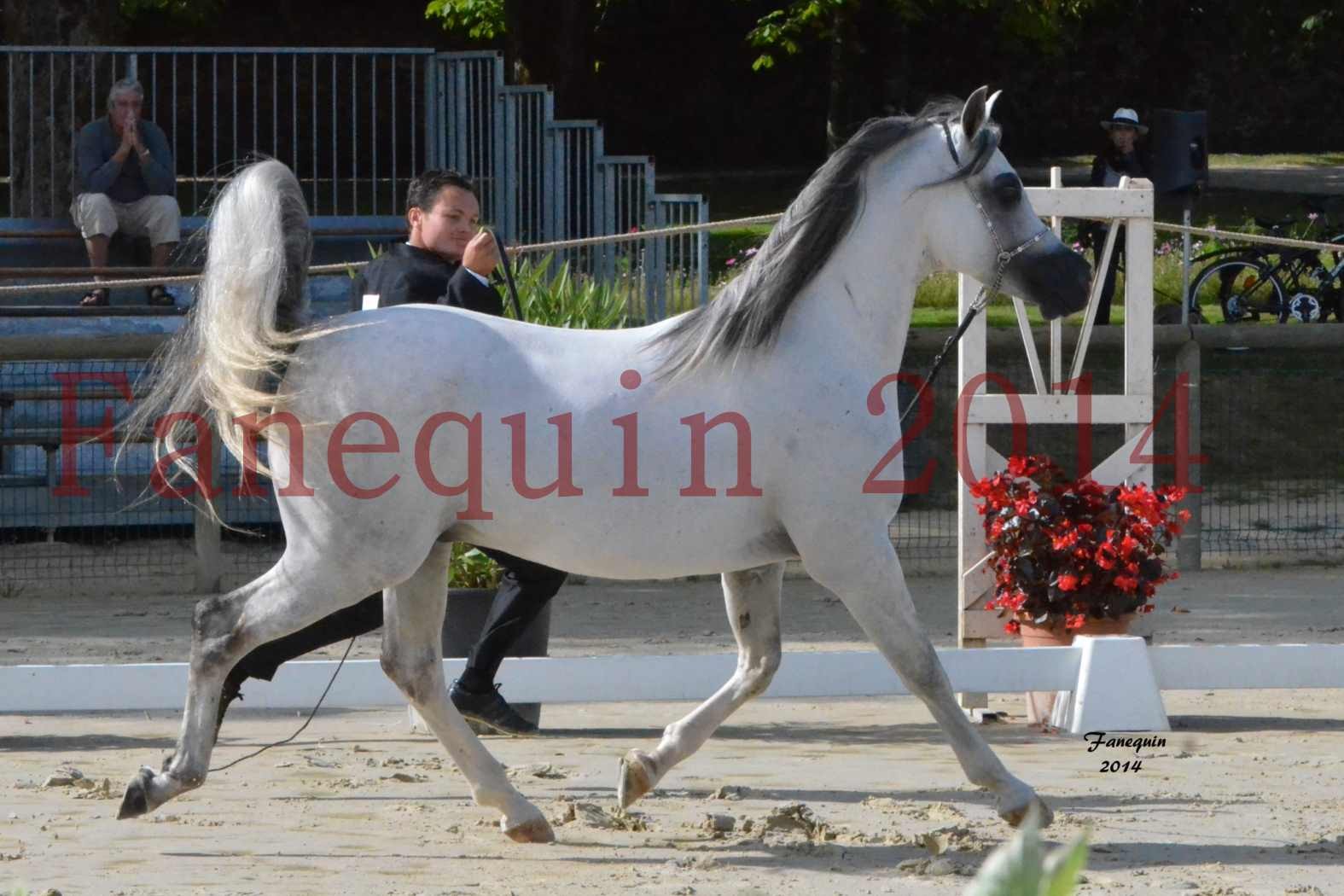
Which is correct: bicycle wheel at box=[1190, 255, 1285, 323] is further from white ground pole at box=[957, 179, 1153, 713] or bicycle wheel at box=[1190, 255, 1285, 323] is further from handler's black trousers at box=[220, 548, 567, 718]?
handler's black trousers at box=[220, 548, 567, 718]

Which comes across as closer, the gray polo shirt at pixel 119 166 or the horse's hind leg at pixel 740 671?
the horse's hind leg at pixel 740 671

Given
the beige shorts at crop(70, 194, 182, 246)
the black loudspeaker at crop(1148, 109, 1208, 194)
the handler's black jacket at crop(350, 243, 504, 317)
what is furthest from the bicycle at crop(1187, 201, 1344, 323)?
the handler's black jacket at crop(350, 243, 504, 317)

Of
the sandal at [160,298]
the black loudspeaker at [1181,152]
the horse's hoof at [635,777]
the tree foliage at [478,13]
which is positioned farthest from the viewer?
the tree foliage at [478,13]

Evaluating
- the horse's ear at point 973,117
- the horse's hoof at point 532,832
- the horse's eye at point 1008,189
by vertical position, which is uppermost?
the horse's ear at point 973,117

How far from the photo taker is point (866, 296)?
15.7ft

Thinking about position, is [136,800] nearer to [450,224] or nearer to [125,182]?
[450,224]

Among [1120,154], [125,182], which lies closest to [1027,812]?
[125,182]

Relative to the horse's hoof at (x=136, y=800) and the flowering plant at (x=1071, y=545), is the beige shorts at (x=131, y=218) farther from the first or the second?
the horse's hoof at (x=136, y=800)

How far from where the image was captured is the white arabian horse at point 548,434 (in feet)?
14.9

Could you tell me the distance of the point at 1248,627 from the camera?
8.45m

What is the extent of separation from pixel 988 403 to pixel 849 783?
5.18ft

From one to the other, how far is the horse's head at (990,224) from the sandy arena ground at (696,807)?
1.39 m

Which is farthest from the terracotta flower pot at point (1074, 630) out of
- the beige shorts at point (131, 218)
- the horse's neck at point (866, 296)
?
the beige shorts at point (131, 218)

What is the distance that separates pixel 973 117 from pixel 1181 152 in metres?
9.72
